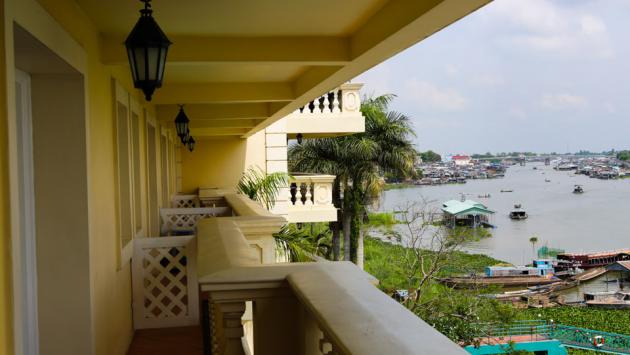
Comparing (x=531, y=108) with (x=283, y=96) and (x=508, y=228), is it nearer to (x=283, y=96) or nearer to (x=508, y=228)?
(x=508, y=228)

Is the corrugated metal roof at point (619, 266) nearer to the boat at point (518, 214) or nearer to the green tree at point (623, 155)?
the boat at point (518, 214)

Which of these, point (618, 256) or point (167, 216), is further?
point (618, 256)

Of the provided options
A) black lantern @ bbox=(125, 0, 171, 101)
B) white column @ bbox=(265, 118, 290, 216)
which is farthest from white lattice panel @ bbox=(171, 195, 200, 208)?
black lantern @ bbox=(125, 0, 171, 101)

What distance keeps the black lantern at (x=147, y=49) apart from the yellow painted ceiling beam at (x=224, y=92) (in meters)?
4.15

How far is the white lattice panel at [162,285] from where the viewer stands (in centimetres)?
627

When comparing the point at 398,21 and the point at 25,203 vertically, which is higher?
the point at 398,21

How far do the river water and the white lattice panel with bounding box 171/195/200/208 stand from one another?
27849 mm

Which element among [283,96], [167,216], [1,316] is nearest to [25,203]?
[1,316]

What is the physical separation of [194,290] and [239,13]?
117 inches

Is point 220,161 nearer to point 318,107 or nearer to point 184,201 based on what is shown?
point 318,107

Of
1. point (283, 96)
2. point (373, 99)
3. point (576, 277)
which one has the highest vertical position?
point (373, 99)

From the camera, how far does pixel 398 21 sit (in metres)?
3.71

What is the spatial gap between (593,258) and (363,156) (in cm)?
2560

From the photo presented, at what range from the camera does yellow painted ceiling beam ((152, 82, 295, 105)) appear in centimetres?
738
